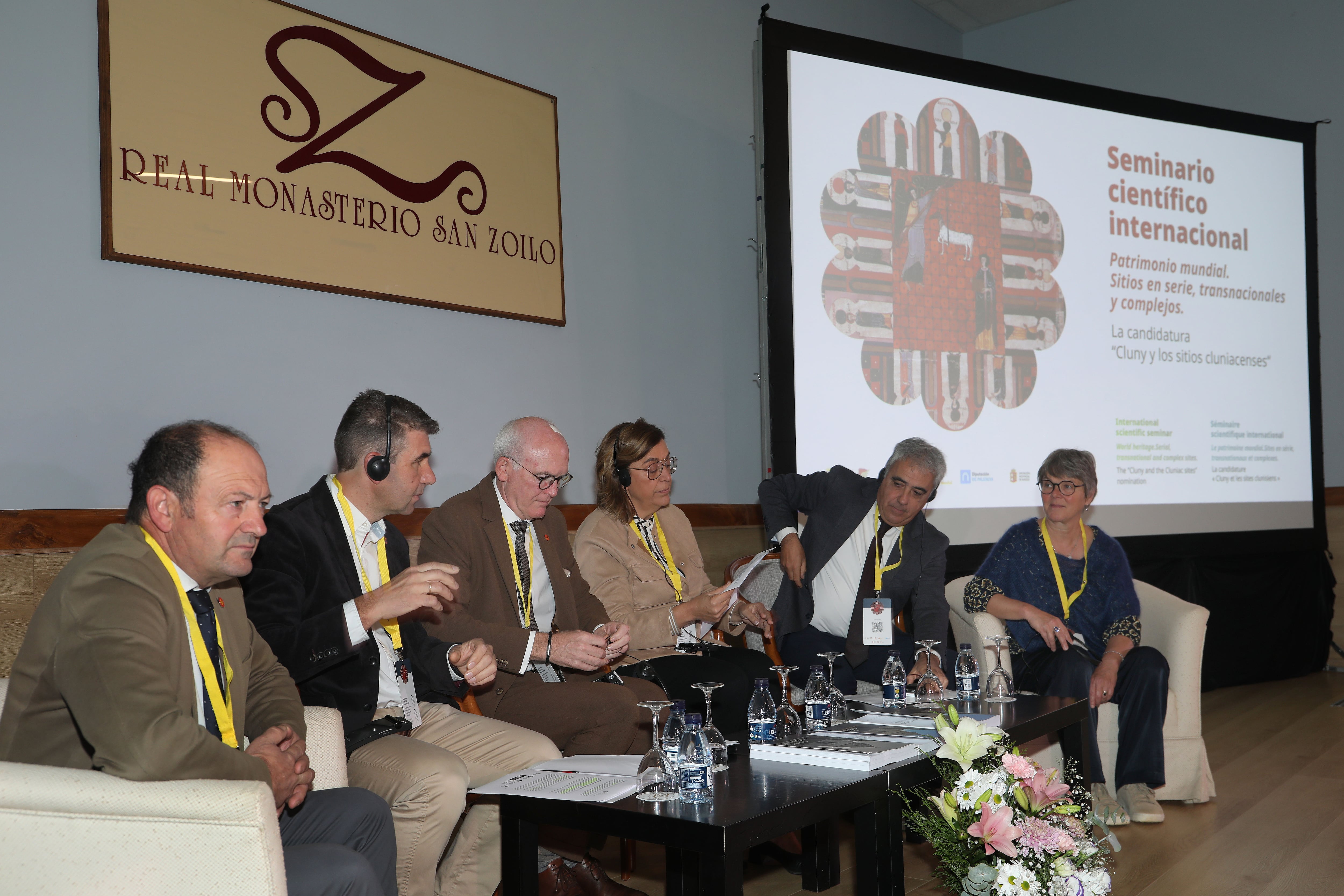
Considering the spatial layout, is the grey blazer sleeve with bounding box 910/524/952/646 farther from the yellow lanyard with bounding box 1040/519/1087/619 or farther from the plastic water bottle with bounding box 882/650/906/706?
the plastic water bottle with bounding box 882/650/906/706

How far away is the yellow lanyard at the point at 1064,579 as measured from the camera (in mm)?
3602

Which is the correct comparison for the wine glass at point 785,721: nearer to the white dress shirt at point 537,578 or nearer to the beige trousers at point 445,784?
the beige trousers at point 445,784

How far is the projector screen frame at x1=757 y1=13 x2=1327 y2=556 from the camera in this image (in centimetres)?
428

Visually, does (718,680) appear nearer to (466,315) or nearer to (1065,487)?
(1065,487)

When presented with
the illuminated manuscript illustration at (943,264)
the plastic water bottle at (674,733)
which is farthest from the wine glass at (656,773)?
the illuminated manuscript illustration at (943,264)

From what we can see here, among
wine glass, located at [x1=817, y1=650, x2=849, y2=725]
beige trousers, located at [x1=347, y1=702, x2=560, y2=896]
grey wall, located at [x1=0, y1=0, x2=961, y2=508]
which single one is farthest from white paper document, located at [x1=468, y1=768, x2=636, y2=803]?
grey wall, located at [x1=0, y1=0, x2=961, y2=508]

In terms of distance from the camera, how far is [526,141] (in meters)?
3.98

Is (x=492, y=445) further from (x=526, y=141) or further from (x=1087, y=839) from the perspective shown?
(x=1087, y=839)

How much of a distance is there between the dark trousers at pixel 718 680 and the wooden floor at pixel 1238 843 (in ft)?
1.39

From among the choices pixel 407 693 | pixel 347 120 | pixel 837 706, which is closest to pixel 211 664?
pixel 407 693

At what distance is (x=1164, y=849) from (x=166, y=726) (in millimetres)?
2740

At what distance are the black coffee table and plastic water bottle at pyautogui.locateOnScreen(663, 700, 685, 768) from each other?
0.10 m

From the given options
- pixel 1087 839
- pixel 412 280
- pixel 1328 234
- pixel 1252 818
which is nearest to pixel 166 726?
pixel 1087 839

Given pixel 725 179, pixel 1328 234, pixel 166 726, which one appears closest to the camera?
pixel 166 726
